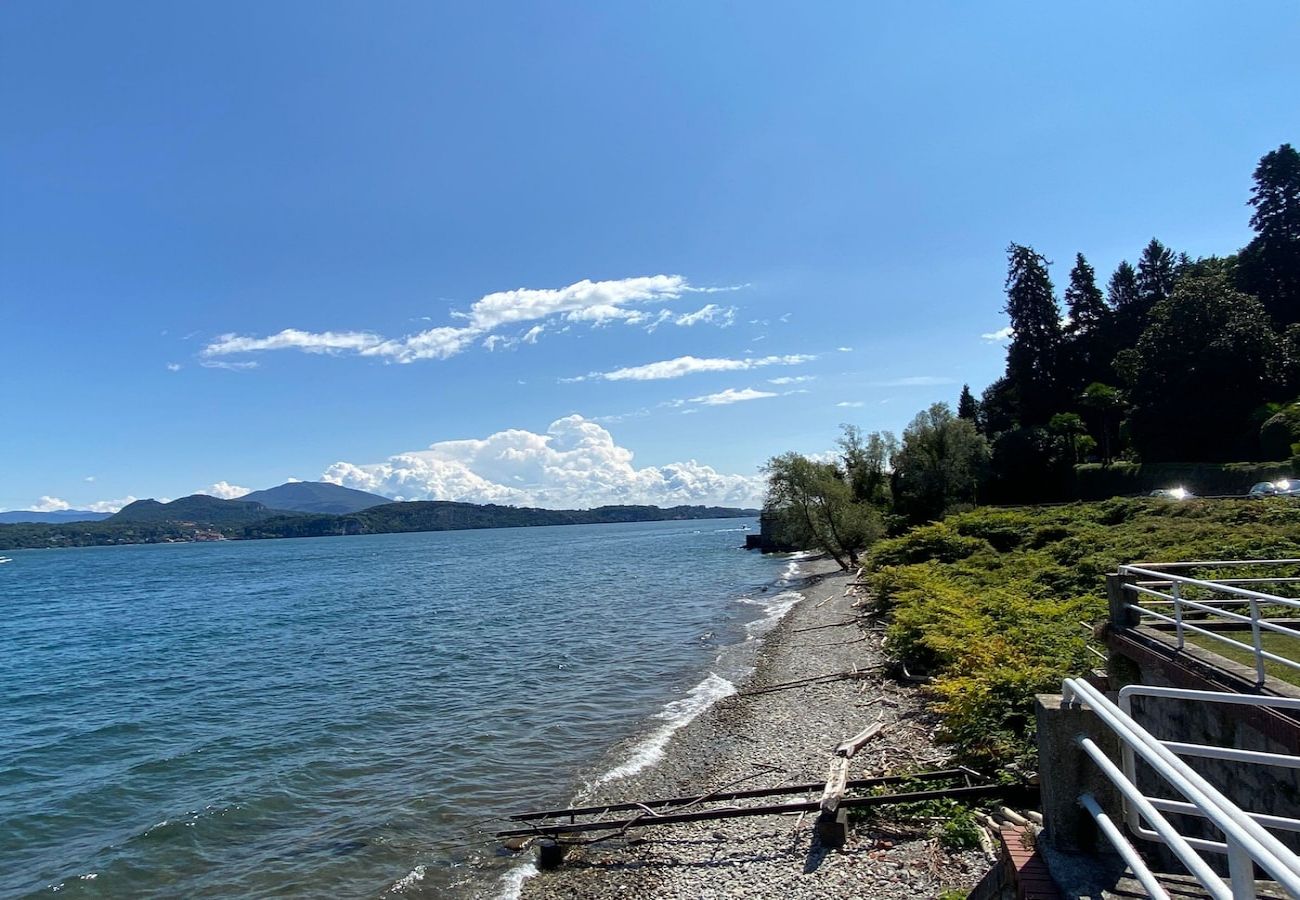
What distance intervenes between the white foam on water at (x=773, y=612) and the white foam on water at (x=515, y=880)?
22.2 meters

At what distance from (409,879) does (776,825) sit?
6.30 metres

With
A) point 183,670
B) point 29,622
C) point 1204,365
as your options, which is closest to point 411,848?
point 183,670

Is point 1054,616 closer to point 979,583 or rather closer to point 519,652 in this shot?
point 979,583

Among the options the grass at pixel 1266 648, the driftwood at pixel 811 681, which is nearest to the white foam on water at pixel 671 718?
the driftwood at pixel 811 681

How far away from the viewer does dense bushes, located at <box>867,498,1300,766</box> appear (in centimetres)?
1371

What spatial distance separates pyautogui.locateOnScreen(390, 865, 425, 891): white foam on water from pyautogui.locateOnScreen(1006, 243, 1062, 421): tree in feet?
292

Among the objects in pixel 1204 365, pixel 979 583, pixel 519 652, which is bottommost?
pixel 519 652

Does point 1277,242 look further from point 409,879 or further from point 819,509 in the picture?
point 409,879

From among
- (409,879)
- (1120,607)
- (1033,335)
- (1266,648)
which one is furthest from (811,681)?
(1033,335)

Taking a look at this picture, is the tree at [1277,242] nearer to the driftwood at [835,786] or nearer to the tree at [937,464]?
the tree at [937,464]

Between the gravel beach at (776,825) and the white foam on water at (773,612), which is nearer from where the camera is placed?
the gravel beach at (776,825)

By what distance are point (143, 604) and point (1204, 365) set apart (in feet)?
294

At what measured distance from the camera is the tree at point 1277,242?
71.1m

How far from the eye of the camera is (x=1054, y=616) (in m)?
19.4
